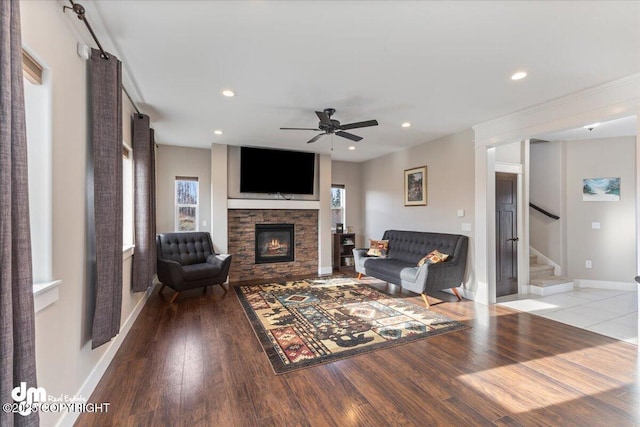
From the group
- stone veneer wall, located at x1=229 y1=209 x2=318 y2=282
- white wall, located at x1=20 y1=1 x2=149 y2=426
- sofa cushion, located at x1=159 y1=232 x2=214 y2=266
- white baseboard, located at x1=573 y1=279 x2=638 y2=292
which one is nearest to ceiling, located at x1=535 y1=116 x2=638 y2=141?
white baseboard, located at x1=573 y1=279 x2=638 y2=292

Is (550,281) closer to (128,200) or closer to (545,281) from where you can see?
(545,281)

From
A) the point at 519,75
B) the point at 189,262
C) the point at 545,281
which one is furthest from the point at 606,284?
the point at 189,262

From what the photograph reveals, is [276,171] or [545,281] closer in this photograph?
[545,281]

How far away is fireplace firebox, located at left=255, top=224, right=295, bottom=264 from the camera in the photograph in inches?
234

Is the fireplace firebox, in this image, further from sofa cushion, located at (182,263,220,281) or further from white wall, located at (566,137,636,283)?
white wall, located at (566,137,636,283)

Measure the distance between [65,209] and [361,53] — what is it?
2.49m

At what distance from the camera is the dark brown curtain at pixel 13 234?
3.52 ft

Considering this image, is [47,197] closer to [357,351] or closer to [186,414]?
[186,414]

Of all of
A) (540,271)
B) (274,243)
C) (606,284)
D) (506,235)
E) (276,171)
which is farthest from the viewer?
(274,243)

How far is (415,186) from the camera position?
5.69 metres

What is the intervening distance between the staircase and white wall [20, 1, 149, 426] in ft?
19.6

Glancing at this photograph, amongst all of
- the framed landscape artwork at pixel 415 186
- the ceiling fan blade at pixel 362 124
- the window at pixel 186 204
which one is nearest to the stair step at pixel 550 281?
the framed landscape artwork at pixel 415 186

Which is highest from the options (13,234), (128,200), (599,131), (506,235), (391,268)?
(599,131)

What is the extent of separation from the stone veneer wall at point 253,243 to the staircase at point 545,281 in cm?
405
